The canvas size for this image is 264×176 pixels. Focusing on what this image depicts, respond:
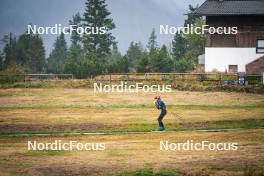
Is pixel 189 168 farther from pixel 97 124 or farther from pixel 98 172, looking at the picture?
pixel 97 124

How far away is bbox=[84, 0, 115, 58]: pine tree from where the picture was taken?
99.5m

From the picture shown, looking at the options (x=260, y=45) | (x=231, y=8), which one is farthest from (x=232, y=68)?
(x=231, y=8)

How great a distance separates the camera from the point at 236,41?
59.9 m

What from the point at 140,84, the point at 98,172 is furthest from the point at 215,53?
the point at 98,172

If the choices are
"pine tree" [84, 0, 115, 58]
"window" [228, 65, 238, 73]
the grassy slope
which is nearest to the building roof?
"window" [228, 65, 238, 73]

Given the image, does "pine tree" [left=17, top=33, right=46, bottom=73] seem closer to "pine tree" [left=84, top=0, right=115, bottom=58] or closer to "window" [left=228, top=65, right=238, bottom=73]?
"pine tree" [left=84, top=0, right=115, bottom=58]

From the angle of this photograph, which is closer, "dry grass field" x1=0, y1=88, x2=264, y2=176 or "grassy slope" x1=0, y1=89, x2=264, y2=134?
"dry grass field" x1=0, y1=88, x2=264, y2=176

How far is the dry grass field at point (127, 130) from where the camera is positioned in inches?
903

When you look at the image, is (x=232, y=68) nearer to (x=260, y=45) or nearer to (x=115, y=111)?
(x=260, y=45)

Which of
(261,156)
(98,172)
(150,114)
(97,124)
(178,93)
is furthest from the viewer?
(178,93)

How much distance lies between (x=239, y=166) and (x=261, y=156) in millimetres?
2395

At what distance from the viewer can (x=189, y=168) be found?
22.5 metres

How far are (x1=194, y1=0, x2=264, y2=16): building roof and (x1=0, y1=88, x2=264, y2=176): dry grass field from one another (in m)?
12.3

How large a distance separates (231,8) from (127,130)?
101 feet
